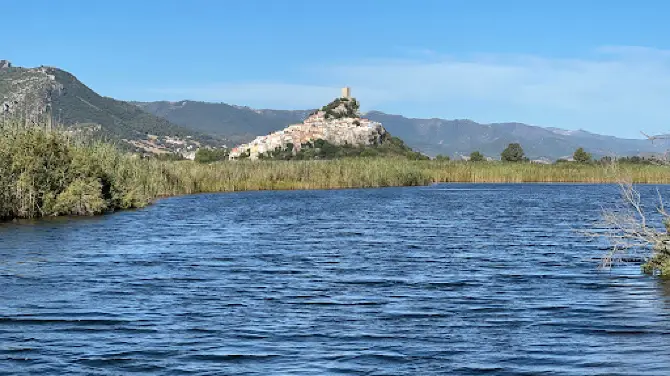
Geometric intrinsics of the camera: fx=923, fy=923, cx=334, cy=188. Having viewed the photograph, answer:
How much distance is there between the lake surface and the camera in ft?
43.8

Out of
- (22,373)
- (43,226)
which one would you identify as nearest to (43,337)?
(22,373)

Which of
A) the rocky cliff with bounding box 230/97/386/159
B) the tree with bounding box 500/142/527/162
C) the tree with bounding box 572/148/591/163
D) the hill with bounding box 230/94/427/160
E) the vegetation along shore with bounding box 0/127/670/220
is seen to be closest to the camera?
the vegetation along shore with bounding box 0/127/670/220

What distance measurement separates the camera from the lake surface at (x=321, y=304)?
526 inches

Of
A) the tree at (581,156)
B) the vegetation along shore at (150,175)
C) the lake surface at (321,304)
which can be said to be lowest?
the lake surface at (321,304)

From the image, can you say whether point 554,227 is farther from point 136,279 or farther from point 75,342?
point 75,342

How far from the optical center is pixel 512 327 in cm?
1573

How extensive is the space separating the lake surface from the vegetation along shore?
3437 mm

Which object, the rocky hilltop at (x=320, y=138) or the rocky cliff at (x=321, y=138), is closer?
the rocky hilltop at (x=320, y=138)

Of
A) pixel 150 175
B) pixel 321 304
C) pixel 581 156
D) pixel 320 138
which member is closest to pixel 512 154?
pixel 581 156

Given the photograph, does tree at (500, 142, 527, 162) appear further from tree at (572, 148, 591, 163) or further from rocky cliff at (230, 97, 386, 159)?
rocky cliff at (230, 97, 386, 159)

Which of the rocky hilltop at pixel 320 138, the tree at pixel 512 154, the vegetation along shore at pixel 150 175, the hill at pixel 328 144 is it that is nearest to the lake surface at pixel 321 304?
the vegetation along shore at pixel 150 175

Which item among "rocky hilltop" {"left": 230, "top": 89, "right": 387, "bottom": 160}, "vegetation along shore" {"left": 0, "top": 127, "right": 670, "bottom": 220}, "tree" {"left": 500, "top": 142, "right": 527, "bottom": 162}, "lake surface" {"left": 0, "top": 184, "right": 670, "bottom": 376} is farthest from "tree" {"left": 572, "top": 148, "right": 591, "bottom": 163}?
"lake surface" {"left": 0, "top": 184, "right": 670, "bottom": 376}

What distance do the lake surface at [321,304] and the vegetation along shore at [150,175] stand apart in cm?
344

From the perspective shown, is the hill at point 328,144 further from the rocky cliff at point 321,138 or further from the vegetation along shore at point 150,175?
the vegetation along shore at point 150,175
